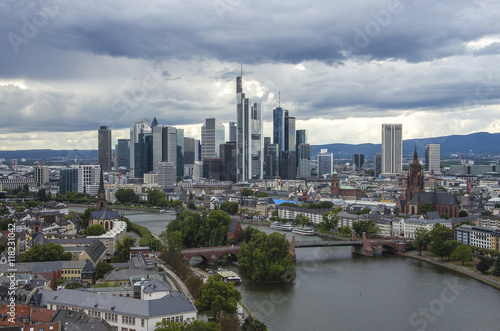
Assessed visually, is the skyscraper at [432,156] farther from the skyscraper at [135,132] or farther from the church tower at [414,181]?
the church tower at [414,181]

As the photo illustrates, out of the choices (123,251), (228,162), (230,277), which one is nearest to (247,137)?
(228,162)

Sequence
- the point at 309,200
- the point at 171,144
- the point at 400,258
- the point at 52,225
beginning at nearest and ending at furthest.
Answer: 1. the point at 400,258
2. the point at 52,225
3. the point at 309,200
4. the point at 171,144

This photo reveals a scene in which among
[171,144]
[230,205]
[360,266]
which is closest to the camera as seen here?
[360,266]

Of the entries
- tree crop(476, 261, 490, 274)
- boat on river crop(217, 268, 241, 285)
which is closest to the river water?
boat on river crop(217, 268, 241, 285)

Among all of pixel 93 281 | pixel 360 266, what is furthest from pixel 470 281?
pixel 93 281

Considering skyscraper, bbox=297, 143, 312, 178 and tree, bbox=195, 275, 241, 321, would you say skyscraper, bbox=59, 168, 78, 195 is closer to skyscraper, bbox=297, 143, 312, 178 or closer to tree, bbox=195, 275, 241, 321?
skyscraper, bbox=297, 143, 312, 178

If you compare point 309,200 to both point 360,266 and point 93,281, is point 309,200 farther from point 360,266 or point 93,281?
point 93,281

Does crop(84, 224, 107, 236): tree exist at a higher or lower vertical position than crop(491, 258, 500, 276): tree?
higher
